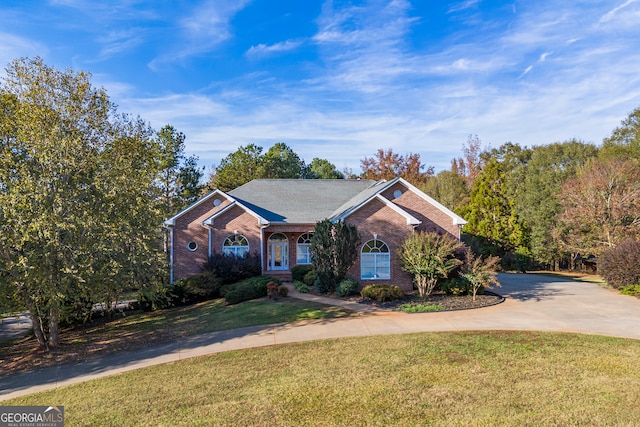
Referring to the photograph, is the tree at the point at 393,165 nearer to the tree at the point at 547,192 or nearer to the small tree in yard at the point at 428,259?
the tree at the point at 547,192

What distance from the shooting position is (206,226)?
2420 cm

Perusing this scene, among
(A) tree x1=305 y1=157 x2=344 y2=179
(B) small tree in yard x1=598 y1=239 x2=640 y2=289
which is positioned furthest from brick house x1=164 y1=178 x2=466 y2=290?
(A) tree x1=305 y1=157 x2=344 y2=179

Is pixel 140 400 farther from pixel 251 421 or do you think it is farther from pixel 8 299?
pixel 8 299

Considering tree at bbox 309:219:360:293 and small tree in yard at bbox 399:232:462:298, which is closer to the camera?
small tree in yard at bbox 399:232:462:298

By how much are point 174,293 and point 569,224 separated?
2766cm

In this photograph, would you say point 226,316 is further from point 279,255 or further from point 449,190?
point 449,190

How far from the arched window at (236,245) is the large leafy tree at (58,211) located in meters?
8.60

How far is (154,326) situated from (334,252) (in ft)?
28.1

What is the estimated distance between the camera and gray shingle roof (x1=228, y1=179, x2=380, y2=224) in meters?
25.3

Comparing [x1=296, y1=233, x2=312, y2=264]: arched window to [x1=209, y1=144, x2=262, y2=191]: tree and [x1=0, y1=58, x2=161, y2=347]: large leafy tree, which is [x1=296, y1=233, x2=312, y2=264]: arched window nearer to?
[x1=0, y1=58, x2=161, y2=347]: large leafy tree

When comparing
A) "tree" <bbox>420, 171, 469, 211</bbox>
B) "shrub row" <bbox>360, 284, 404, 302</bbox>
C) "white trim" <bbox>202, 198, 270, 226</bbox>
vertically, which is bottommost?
"shrub row" <bbox>360, 284, 404, 302</bbox>

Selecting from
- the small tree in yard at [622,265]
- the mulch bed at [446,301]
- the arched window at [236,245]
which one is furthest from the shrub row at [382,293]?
the small tree in yard at [622,265]

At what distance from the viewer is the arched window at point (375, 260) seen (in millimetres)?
21031

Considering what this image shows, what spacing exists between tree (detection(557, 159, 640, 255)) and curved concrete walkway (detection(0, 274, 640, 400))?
10.7 metres
